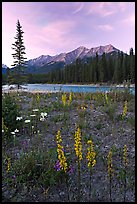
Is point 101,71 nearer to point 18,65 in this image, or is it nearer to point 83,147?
point 18,65

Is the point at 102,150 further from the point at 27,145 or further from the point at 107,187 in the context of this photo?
the point at 27,145

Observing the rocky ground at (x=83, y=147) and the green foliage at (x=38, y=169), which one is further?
the green foliage at (x=38, y=169)

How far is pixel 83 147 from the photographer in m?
5.18

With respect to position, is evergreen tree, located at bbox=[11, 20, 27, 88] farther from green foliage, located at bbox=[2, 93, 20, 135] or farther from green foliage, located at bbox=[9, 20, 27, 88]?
green foliage, located at bbox=[2, 93, 20, 135]

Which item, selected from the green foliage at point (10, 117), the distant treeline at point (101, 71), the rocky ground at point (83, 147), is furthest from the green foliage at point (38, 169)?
the distant treeline at point (101, 71)

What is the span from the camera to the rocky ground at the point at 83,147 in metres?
3.72

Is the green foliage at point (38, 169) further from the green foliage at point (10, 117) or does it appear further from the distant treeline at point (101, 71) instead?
the distant treeline at point (101, 71)

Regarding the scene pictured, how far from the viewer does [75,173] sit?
4.25 metres

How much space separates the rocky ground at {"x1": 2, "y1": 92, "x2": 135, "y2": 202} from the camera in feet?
12.2

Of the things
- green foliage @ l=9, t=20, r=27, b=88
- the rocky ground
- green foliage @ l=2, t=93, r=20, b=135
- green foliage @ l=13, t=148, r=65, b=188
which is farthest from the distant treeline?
green foliage @ l=13, t=148, r=65, b=188

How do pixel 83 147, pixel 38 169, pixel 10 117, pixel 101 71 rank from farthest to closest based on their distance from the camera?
pixel 101 71
pixel 10 117
pixel 83 147
pixel 38 169

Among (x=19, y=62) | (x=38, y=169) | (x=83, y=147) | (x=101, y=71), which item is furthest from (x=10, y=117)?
(x=101, y=71)

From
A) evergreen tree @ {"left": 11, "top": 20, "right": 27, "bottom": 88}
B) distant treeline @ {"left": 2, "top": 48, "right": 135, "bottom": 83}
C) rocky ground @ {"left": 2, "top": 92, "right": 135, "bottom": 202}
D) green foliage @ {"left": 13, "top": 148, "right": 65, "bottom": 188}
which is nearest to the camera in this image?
rocky ground @ {"left": 2, "top": 92, "right": 135, "bottom": 202}

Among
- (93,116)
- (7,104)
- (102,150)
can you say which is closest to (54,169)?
(102,150)
